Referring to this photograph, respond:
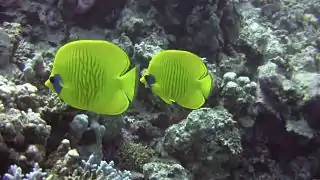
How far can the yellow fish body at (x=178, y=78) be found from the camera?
2516 mm

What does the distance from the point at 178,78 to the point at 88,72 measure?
772mm

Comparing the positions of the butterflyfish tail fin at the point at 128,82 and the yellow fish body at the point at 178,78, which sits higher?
the butterflyfish tail fin at the point at 128,82

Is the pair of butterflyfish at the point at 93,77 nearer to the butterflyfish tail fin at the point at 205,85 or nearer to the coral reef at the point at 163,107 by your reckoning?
the butterflyfish tail fin at the point at 205,85

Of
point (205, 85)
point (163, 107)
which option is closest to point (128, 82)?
point (205, 85)

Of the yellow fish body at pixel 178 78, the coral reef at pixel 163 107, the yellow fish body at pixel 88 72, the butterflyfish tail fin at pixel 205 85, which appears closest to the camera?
the yellow fish body at pixel 88 72

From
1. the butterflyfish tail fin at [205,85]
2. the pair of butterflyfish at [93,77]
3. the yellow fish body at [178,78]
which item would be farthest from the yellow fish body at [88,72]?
the butterflyfish tail fin at [205,85]

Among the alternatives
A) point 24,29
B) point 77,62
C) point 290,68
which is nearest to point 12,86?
point 77,62

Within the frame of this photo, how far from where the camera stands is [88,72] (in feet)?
6.73

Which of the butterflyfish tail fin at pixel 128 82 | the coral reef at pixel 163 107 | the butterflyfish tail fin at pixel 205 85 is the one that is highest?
the butterflyfish tail fin at pixel 128 82

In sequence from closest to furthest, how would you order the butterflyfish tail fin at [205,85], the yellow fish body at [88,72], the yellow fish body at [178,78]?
the yellow fish body at [88,72] < the yellow fish body at [178,78] < the butterflyfish tail fin at [205,85]

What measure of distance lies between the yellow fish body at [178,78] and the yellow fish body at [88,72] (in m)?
0.42

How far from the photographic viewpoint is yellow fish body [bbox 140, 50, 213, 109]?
8.25 ft

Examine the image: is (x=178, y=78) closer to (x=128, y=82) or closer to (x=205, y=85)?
(x=205, y=85)

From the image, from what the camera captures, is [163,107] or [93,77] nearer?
[93,77]
